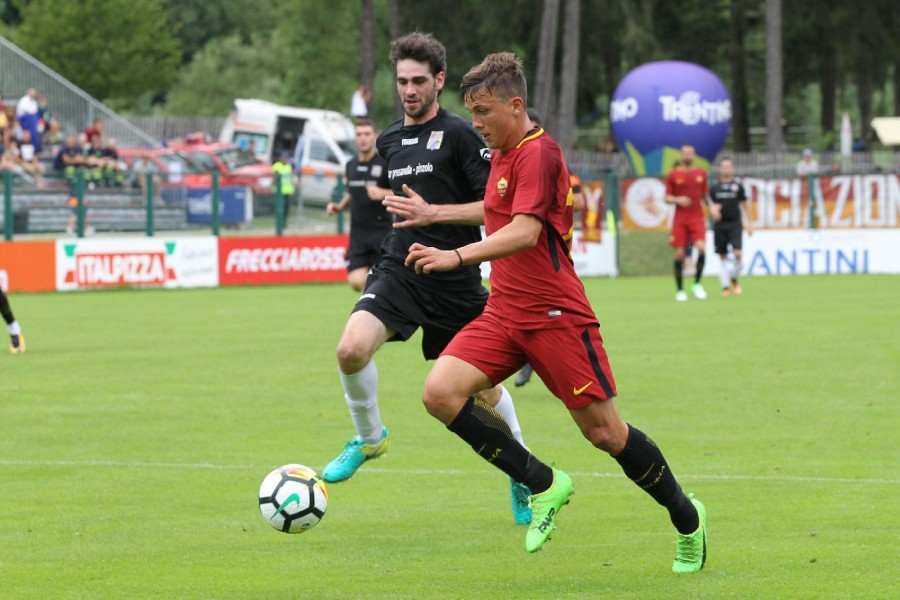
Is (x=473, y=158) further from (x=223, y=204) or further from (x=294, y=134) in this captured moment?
(x=294, y=134)

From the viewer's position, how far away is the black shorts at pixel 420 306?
811 centimetres

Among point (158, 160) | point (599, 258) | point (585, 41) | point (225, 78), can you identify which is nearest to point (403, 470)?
point (599, 258)

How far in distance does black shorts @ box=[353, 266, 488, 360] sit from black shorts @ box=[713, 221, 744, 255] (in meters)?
17.4

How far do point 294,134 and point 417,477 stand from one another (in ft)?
130

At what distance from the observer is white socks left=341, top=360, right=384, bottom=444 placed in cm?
809

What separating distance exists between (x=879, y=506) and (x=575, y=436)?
10.1 ft

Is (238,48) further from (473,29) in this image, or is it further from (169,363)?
(169,363)

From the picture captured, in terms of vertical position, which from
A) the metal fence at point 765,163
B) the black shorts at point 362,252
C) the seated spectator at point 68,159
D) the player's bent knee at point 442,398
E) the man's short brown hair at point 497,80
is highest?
the metal fence at point 765,163

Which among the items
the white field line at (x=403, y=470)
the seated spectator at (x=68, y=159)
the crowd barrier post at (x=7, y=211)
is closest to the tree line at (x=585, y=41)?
the seated spectator at (x=68, y=159)

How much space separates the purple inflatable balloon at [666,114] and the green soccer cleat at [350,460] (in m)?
35.7

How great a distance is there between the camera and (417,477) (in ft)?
29.6

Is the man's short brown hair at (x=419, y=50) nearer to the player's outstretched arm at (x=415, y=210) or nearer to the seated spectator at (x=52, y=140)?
the player's outstretched arm at (x=415, y=210)

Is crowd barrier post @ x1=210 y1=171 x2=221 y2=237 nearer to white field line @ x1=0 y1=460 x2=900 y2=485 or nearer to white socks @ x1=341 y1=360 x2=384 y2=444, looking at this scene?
white field line @ x1=0 y1=460 x2=900 y2=485

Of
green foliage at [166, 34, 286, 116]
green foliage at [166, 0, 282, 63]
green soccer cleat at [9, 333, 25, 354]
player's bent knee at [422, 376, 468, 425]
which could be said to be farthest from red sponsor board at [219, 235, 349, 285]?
green foliage at [166, 0, 282, 63]
